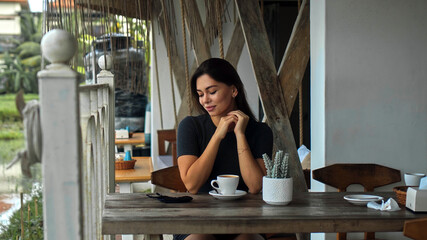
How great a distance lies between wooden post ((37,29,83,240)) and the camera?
1.33m

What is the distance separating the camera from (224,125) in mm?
2475

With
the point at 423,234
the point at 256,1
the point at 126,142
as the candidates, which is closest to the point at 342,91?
the point at 256,1

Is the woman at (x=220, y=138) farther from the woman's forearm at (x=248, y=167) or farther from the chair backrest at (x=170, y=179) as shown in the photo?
the chair backrest at (x=170, y=179)

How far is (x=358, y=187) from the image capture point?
312 cm

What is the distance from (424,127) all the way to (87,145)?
2062 mm

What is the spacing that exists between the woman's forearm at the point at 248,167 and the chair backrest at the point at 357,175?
1.56ft

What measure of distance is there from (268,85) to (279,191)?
1.46 meters

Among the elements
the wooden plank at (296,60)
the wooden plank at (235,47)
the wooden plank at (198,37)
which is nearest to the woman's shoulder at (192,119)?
the wooden plank at (296,60)

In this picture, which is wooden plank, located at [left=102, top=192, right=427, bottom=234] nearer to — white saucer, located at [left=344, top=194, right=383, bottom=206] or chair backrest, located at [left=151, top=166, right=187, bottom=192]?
white saucer, located at [left=344, top=194, right=383, bottom=206]

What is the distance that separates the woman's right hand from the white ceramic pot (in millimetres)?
444

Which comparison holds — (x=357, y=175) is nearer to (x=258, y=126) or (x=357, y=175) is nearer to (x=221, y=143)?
(x=258, y=126)

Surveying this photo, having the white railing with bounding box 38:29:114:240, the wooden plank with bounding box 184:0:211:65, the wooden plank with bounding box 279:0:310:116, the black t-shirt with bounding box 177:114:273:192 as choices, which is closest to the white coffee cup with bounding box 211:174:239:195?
the black t-shirt with bounding box 177:114:273:192

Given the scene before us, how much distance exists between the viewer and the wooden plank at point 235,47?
5594mm

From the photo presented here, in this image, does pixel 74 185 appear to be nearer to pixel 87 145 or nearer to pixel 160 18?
pixel 87 145
